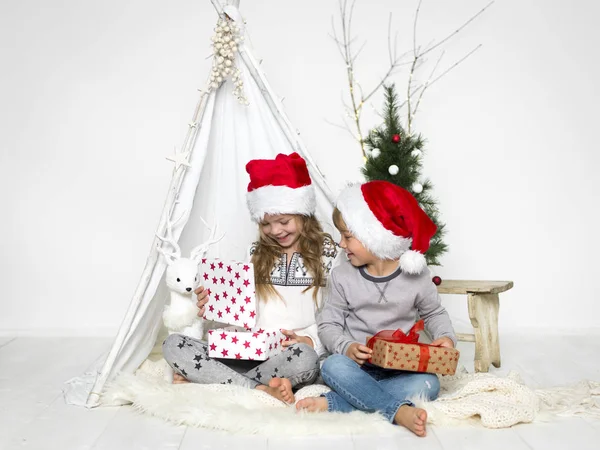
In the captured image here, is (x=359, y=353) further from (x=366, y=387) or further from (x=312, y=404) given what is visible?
(x=312, y=404)

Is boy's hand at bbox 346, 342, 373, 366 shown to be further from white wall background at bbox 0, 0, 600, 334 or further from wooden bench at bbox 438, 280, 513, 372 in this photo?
white wall background at bbox 0, 0, 600, 334

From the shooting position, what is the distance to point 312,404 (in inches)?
110

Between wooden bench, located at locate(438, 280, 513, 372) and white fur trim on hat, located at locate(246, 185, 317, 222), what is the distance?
0.76 meters

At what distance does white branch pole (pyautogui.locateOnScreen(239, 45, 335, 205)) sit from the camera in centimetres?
342

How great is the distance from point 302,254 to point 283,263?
0.30 feet

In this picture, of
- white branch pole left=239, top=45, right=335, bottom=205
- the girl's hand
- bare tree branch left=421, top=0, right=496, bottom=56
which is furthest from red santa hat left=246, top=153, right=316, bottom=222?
bare tree branch left=421, top=0, right=496, bottom=56

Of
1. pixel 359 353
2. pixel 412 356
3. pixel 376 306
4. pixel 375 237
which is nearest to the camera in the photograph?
pixel 412 356

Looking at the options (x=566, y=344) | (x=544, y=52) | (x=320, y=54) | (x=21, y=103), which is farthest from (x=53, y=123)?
(x=566, y=344)

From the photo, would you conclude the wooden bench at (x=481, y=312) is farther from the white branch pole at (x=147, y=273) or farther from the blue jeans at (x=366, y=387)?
the white branch pole at (x=147, y=273)

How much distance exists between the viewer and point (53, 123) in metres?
4.48

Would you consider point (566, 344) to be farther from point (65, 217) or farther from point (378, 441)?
point (65, 217)

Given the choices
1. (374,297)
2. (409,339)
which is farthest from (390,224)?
(409,339)

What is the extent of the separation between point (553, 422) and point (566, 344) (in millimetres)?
1568

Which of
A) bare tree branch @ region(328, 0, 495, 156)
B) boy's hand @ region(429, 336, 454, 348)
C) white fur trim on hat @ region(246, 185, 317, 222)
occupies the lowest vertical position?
boy's hand @ region(429, 336, 454, 348)
